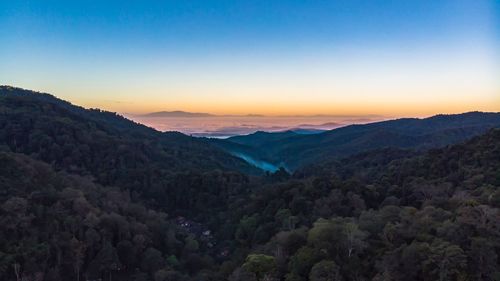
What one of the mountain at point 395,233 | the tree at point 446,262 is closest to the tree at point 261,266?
the mountain at point 395,233

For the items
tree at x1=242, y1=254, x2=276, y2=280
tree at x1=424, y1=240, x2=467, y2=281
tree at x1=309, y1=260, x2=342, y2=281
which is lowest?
tree at x1=242, y1=254, x2=276, y2=280

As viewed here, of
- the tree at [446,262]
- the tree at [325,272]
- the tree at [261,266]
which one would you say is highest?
the tree at [446,262]

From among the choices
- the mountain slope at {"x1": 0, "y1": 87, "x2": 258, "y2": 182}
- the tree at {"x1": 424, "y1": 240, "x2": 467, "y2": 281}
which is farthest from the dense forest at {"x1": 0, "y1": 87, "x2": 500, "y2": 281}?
the mountain slope at {"x1": 0, "y1": 87, "x2": 258, "y2": 182}

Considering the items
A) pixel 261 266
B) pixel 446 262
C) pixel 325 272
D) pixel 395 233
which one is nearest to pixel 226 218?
pixel 261 266

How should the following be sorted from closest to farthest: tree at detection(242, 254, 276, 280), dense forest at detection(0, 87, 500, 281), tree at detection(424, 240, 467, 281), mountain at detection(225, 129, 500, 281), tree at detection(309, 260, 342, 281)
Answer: tree at detection(424, 240, 467, 281) → mountain at detection(225, 129, 500, 281) → tree at detection(309, 260, 342, 281) → dense forest at detection(0, 87, 500, 281) → tree at detection(242, 254, 276, 280)

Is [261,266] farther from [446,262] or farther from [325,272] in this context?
[446,262]

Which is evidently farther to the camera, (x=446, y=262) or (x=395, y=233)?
(x=395, y=233)

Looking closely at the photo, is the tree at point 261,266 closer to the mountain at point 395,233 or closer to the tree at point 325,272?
the mountain at point 395,233

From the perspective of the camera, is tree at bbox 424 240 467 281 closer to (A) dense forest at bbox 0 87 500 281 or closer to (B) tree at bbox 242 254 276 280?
(A) dense forest at bbox 0 87 500 281
